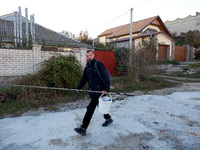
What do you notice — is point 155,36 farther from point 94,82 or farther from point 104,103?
point 104,103

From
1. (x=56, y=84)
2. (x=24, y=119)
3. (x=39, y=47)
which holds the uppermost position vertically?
(x=39, y=47)

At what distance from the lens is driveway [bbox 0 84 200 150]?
2.57 metres

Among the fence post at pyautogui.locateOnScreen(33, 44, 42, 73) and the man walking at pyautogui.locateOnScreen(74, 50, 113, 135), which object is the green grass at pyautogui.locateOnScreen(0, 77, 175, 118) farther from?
the fence post at pyautogui.locateOnScreen(33, 44, 42, 73)

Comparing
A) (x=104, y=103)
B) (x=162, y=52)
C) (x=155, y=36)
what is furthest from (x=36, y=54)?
(x=162, y=52)

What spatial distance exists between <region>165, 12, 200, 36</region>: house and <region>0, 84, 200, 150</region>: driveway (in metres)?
30.1

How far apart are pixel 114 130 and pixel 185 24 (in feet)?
121

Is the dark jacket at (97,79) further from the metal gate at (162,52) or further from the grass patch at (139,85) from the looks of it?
the metal gate at (162,52)

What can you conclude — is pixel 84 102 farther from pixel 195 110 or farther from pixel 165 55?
pixel 165 55

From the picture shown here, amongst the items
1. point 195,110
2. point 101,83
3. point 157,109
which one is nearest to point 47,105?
point 101,83

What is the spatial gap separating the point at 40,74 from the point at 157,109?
14.8 ft

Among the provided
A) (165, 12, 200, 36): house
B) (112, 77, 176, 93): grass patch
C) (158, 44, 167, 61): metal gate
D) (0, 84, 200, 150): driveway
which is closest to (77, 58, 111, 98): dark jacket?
(0, 84, 200, 150): driveway

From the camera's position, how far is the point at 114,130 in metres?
3.14

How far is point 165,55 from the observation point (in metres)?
17.1

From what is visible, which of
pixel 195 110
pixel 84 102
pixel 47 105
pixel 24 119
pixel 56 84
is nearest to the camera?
pixel 24 119
